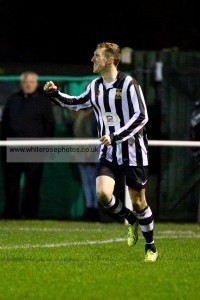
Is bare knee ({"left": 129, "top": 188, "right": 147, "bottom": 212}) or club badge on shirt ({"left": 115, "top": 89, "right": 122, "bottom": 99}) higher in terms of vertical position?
club badge on shirt ({"left": 115, "top": 89, "right": 122, "bottom": 99})

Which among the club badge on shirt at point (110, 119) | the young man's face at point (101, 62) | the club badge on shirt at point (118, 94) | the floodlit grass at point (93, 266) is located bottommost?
the floodlit grass at point (93, 266)

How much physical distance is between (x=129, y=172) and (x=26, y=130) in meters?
5.87

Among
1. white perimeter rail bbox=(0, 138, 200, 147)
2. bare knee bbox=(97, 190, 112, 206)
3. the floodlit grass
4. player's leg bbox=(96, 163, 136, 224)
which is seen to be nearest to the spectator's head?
white perimeter rail bbox=(0, 138, 200, 147)

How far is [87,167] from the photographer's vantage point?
16828 mm

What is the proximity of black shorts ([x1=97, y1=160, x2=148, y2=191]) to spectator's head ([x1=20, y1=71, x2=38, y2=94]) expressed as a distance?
5.66m

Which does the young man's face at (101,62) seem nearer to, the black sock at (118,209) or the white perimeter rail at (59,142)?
the black sock at (118,209)

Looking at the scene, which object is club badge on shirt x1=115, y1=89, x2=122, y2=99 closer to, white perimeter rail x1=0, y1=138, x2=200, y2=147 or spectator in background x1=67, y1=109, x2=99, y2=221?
white perimeter rail x1=0, y1=138, x2=200, y2=147

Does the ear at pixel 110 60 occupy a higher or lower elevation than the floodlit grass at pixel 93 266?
higher

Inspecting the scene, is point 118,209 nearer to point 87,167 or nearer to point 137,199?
point 137,199

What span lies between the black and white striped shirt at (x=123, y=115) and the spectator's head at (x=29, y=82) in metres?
5.47

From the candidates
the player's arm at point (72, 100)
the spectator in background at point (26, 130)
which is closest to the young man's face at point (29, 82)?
the spectator in background at point (26, 130)

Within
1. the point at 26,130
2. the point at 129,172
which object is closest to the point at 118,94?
the point at 129,172

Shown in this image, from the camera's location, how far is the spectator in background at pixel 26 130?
1648cm

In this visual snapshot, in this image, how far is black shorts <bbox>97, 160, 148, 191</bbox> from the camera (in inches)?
424
